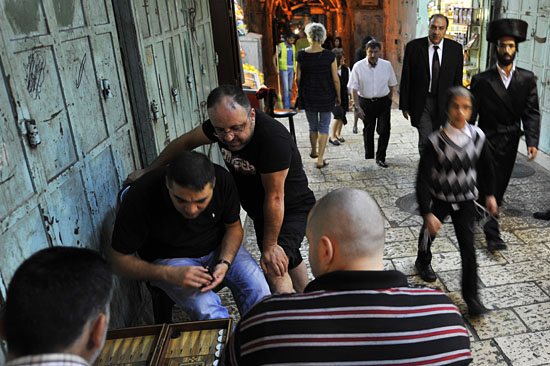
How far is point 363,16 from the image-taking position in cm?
1703

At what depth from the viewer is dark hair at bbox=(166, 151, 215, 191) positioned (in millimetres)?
2459

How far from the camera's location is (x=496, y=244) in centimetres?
447

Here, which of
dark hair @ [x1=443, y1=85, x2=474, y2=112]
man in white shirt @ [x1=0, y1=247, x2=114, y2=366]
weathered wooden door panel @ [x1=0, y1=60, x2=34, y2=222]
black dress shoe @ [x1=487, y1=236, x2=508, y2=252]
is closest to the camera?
man in white shirt @ [x1=0, y1=247, x2=114, y2=366]

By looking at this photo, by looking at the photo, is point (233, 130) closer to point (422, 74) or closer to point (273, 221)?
point (273, 221)

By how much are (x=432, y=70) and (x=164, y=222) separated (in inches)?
158

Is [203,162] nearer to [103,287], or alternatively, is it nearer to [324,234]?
[324,234]

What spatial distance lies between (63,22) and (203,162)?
3.66 ft

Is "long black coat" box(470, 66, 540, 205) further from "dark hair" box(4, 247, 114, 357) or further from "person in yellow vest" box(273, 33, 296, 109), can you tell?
"person in yellow vest" box(273, 33, 296, 109)

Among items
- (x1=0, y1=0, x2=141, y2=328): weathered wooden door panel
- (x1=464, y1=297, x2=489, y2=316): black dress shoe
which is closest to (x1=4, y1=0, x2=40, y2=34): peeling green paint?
(x1=0, y1=0, x2=141, y2=328): weathered wooden door panel

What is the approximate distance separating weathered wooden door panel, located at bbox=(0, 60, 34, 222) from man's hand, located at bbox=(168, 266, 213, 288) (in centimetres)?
86

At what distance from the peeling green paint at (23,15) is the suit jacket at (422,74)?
14.0 feet

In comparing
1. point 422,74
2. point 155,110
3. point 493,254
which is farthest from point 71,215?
point 422,74

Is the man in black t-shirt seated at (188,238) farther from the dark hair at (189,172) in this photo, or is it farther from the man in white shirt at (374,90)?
the man in white shirt at (374,90)

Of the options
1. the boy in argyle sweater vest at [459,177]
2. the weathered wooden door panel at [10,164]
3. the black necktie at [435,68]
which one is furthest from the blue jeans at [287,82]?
the weathered wooden door panel at [10,164]
